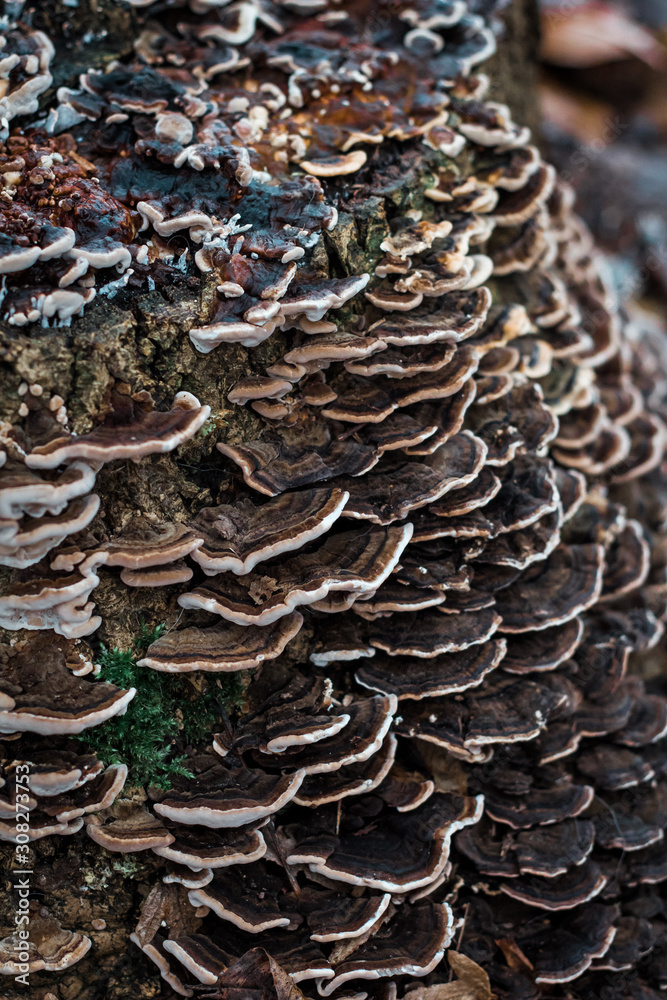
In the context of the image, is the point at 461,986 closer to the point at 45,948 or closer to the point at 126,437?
the point at 45,948

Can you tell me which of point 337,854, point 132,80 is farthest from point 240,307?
point 337,854

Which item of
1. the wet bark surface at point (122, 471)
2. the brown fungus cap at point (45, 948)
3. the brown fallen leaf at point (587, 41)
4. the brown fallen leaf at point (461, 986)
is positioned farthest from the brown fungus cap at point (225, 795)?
the brown fallen leaf at point (587, 41)

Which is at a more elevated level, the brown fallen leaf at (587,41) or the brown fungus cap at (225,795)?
the brown fallen leaf at (587,41)

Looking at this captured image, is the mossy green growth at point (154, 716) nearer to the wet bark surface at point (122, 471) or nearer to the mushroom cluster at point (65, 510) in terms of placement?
the wet bark surface at point (122, 471)

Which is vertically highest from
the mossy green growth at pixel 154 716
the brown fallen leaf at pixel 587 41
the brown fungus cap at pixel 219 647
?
the brown fallen leaf at pixel 587 41

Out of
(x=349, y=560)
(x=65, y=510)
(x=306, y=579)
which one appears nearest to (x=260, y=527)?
(x=306, y=579)

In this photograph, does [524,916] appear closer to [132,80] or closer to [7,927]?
[7,927]

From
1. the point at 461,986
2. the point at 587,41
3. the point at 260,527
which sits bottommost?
the point at 461,986
